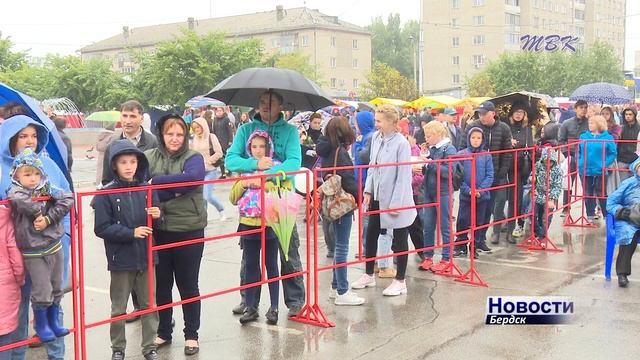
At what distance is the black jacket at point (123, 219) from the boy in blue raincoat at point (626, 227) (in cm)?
510

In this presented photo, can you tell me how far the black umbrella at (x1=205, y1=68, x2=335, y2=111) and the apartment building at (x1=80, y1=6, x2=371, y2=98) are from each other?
74.6m

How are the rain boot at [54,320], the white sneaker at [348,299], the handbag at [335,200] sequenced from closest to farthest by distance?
the rain boot at [54,320] < the handbag at [335,200] < the white sneaker at [348,299]

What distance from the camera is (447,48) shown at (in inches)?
3632

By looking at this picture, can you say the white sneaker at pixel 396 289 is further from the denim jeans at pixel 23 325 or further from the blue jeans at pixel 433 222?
the denim jeans at pixel 23 325

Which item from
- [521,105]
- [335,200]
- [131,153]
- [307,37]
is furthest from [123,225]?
[307,37]

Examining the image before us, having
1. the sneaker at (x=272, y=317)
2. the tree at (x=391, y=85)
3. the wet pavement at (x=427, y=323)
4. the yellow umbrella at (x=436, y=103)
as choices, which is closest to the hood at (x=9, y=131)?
the wet pavement at (x=427, y=323)

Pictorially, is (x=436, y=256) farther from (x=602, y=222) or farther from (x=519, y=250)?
(x=602, y=222)

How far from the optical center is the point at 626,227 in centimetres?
762

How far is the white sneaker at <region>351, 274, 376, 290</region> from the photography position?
24.4ft

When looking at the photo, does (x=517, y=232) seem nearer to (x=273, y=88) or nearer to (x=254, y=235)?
(x=254, y=235)

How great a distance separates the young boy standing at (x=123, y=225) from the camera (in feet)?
15.8

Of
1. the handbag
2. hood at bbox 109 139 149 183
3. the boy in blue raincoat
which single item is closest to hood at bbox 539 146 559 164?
the boy in blue raincoat

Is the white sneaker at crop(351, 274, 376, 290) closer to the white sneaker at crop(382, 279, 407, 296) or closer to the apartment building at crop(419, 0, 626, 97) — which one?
the white sneaker at crop(382, 279, 407, 296)

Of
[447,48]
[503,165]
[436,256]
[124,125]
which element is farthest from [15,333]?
[447,48]
